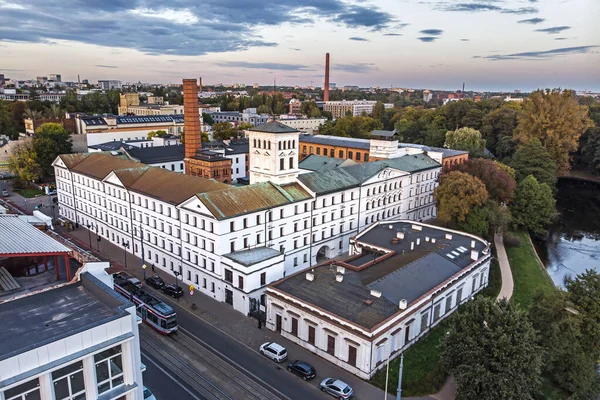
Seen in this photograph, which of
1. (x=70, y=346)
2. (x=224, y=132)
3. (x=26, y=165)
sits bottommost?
(x=26, y=165)

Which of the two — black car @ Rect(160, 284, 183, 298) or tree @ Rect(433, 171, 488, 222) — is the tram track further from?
tree @ Rect(433, 171, 488, 222)

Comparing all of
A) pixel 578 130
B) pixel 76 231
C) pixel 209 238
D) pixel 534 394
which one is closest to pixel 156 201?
pixel 209 238

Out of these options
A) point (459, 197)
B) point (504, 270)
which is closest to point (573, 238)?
point (504, 270)

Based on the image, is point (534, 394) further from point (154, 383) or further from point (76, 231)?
point (76, 231)

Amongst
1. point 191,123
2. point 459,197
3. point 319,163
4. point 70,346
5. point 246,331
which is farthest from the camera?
point 319,163

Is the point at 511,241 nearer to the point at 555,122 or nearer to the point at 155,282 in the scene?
the point at 155,282

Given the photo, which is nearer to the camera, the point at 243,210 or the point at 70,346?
the point at 70,346

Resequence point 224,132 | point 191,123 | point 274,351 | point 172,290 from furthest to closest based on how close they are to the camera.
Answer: point 224,132
point 191,123
point 172,290
point 274,351

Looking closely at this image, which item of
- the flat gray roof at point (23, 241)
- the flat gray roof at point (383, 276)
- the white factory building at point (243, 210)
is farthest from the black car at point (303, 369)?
the flat gray roof at point (23, 241)
